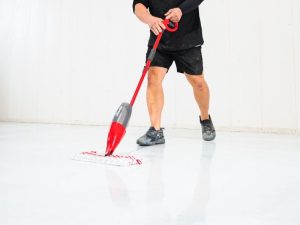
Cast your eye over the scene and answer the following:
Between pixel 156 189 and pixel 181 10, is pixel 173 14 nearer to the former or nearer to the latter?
pixel 181 10

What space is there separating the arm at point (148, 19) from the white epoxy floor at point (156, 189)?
648 millimetres

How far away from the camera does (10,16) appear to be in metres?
3.99

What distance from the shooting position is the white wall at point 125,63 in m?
2.59

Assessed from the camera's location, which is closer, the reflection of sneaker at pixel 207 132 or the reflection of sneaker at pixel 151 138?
the reflection of sneaker at pixel 151 138

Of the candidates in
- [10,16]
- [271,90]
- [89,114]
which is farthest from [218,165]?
[10,16]

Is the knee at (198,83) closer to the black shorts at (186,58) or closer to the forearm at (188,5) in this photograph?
the black shorts at (186,58)

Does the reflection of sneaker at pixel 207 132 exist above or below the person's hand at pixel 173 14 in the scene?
below

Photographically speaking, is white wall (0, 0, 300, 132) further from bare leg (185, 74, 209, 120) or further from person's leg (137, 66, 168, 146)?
person's leg (137, 66, 168, 146)

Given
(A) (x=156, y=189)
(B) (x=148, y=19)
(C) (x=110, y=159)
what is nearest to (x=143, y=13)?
(B) (x=148, y=19)

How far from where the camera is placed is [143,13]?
1.87m

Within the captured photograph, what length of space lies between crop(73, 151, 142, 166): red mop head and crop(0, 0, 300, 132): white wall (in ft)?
5.31

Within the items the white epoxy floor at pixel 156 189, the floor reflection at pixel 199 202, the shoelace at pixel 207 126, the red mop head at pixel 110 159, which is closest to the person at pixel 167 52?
the shoelace at pixel 207 126

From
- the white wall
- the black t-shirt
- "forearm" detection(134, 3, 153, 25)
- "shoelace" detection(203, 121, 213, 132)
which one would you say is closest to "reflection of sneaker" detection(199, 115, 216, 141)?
"shoelace" detection(203, 121, 213, 132)

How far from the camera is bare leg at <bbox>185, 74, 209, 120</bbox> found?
81.4 inches
